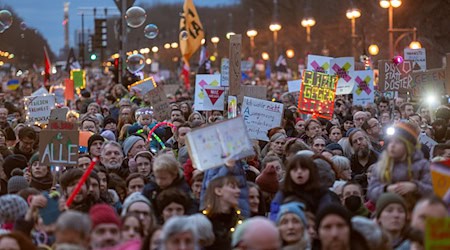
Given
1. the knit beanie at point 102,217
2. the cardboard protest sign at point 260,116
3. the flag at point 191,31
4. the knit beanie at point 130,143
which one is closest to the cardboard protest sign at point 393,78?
the cardboard protest sign at point 260,116

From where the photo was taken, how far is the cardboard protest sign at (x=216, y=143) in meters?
10.9

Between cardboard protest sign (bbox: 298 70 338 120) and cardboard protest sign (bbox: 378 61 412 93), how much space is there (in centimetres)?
218

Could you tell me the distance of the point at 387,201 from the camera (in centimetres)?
994

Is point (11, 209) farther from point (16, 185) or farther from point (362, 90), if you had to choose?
point (362, 90)

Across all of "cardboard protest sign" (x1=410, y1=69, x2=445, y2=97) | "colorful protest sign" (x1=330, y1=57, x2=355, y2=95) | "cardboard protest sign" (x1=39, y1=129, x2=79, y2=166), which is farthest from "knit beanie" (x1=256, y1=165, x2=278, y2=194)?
"colorful protest sign" (x1=330, y1=57, x2=355, y2=95)

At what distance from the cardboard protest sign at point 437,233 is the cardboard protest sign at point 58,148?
5154 millimetres

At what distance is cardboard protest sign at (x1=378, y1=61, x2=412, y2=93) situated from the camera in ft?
71.8

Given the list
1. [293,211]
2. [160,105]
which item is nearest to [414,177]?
[293,211]

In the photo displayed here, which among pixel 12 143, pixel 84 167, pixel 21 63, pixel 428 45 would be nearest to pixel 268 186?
pixel 84 167

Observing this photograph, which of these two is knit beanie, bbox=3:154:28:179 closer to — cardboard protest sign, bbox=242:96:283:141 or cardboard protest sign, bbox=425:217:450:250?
cardboard protest sign, bbox=242:96:283:141

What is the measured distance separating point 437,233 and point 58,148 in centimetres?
539

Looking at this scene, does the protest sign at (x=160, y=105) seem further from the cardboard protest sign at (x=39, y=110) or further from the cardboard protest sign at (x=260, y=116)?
the cardboard protest sign at (x=260, y=116)

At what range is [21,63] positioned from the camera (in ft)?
253

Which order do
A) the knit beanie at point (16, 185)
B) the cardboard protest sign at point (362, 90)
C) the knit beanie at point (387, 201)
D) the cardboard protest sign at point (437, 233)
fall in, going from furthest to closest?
the cardboard protest sign at point (362, 90)
the knit beanie at point (16, 185)
the knit beanie at point (387, 201)
the cardboard protest sign at point (437, 233)
